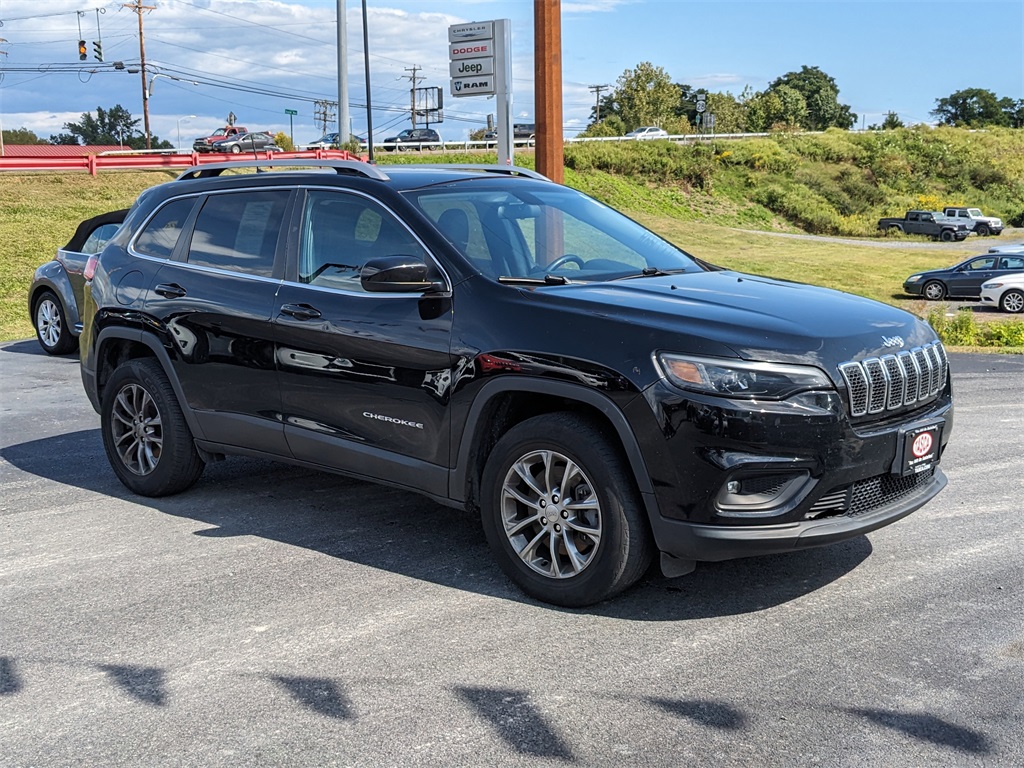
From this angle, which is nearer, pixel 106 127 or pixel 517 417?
pixel 517 417

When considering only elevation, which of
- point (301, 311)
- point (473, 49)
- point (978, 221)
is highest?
point (473, 49)

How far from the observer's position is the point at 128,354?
6.72 metres

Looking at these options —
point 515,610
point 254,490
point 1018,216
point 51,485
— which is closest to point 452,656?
point 515,610

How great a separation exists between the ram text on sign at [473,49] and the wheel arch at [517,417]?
10357 mm

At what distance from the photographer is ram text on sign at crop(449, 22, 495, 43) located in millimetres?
14148

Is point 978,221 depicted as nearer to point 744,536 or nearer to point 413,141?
point 413,141

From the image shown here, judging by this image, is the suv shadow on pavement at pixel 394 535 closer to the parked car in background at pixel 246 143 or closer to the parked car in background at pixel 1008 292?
the parked car in background at pixel 1008 292

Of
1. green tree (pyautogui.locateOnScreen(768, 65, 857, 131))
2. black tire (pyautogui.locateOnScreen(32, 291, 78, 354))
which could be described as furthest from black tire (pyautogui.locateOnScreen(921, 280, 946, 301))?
green tree (pyautogui.locateOnScreen(768, 65, 857, 131))

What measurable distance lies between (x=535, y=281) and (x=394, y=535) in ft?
5.20

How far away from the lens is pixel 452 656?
4.07 meters

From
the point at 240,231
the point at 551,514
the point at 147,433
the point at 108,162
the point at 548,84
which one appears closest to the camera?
the point at 551,514

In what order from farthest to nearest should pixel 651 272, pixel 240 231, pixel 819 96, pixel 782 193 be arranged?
pixel 819 96
pixel 782 193
pixel 240 231
pixel 651 272

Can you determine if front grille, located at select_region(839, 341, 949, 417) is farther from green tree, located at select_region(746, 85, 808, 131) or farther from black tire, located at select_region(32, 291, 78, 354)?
green tree, located at select_region(746, 85, 808, 131)

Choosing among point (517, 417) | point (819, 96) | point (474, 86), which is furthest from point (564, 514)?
point (819, 96)
